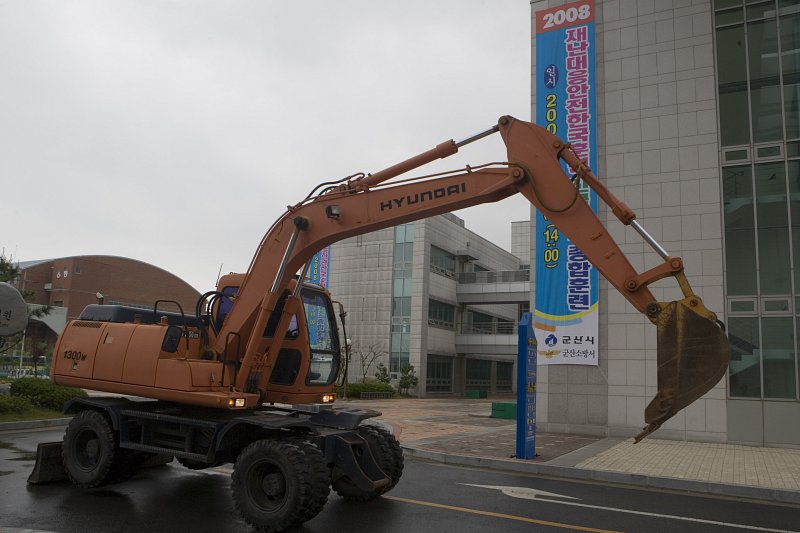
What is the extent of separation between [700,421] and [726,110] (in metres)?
8.67

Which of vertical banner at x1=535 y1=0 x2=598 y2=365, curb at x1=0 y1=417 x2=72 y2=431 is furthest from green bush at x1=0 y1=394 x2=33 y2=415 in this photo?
vertical banner at x1=535 y1=0 x2=598 y2=365

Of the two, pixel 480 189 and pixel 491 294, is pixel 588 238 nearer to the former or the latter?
pixel 480 189

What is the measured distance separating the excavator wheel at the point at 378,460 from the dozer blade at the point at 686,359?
10.4ft

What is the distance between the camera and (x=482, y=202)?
8.01 m

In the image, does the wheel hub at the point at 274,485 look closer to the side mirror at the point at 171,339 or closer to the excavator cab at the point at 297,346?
the excavator cab at the point at 297,346

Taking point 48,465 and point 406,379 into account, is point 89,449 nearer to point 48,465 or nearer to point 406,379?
point 48,465

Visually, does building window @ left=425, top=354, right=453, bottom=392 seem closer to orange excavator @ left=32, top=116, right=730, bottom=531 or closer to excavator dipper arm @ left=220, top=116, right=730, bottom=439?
orange excavator @ left=32, top=116, right=730, bottom=531

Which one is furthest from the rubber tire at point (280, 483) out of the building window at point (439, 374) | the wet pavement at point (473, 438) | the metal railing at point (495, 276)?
the metal railing at point (495, 276)

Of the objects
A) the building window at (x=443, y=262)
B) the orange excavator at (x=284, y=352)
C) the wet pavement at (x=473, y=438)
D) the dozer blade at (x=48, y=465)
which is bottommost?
the wet pavement at (x=473, y=438)

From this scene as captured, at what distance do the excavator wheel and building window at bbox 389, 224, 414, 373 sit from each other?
37.2m

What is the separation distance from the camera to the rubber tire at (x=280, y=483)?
21.5 feet

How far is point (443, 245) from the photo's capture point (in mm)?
48406

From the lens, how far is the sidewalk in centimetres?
1057

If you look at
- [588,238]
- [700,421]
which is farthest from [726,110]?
[588,238]
